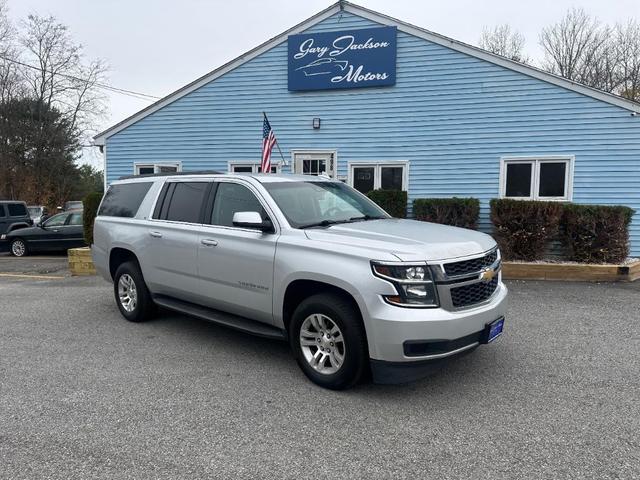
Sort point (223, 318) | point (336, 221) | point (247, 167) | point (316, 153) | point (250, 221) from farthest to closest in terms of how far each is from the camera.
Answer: point (247, 167) → point (316, 153) → point (223, 318) → point (336, 221) → point (250, 221)

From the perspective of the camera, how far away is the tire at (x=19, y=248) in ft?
49.9

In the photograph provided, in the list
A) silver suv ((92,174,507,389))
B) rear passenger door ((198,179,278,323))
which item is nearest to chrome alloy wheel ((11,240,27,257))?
silver suv ((92,174,507,389))

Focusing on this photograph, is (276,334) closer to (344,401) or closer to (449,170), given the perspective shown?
(344,401)

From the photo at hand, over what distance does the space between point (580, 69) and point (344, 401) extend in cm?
3506

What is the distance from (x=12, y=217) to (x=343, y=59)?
43.7 feet

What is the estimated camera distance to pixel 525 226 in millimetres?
8945

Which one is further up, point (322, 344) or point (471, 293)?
point (471, 293)

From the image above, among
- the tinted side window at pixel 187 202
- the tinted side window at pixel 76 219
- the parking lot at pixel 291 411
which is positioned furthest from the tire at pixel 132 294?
the tinted side window at pixel 76 219

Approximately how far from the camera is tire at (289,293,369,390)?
3.66 meters

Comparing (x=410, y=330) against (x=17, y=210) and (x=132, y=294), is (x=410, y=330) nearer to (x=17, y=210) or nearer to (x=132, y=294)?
(x=132, y=294)

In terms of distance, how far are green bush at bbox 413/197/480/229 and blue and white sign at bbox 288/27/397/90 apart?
3.29m

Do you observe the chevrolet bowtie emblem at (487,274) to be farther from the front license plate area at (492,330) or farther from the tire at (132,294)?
the tire at (132,294)

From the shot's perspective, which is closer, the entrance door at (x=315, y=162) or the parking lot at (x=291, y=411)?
the parking lot at (x=291, y=411)

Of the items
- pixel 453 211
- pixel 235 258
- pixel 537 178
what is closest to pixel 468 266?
pixel 235 258
